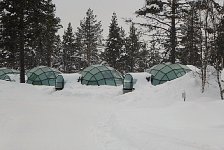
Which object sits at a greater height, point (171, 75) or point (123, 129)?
point (171, 75)

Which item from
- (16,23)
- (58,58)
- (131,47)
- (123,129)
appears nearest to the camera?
(123,129)

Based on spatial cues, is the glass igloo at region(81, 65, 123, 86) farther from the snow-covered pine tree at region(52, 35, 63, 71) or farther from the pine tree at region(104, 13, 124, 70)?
the snow-covered pine tree at region(52, 35, 63, 71)

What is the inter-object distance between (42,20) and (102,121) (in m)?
19.7

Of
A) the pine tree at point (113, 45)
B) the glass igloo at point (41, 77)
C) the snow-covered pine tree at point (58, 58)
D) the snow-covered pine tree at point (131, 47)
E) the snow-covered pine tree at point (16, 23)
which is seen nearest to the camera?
the snow-covered pine tree at point (16, 23)

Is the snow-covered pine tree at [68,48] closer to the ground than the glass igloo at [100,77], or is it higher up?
higher up

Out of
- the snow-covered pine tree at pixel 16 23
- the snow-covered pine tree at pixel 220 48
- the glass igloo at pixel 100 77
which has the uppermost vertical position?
the snow-covered pine tree at pixel 16 23

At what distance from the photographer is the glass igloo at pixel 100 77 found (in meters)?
29.7

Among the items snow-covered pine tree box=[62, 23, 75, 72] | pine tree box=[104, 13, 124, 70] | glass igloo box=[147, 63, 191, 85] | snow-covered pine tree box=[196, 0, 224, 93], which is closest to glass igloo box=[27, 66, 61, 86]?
glass igloo box=[147, 63, 191, 85]

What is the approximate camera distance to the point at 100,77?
98.4ft

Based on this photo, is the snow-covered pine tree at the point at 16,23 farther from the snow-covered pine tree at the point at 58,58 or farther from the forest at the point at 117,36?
the snow-covered pine tree at the point at 58,58

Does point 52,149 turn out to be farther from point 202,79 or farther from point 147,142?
point 202,79

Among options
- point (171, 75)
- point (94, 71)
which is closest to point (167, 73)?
point (171, 75)

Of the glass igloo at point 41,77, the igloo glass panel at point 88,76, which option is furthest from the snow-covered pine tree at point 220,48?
the glass igloo at point 41,77

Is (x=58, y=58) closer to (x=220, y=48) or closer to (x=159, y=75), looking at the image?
(x=159, y=75)
